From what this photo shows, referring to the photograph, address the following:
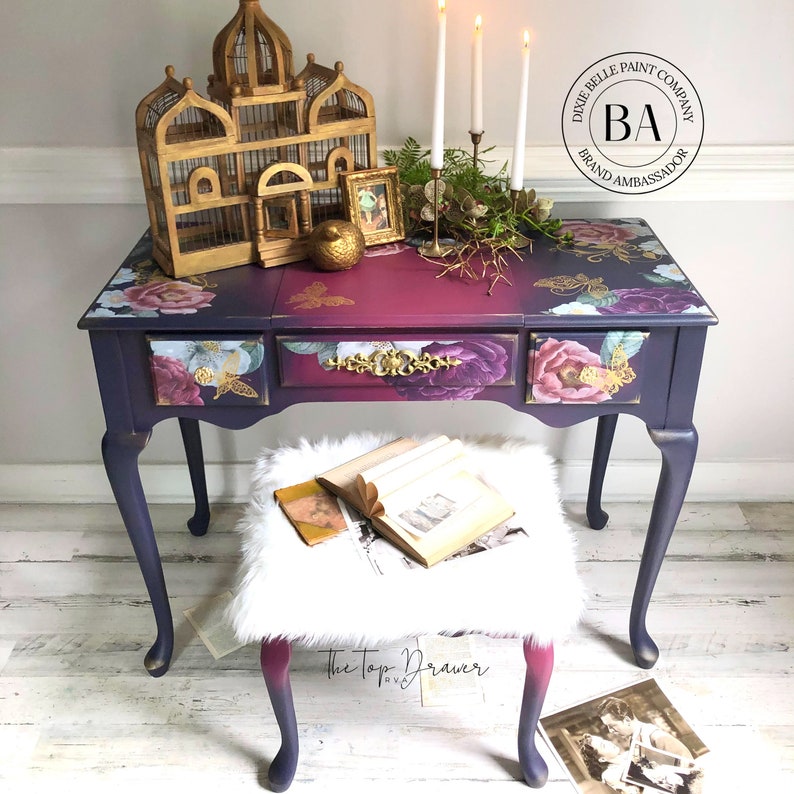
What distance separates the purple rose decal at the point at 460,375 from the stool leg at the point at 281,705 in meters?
0.44

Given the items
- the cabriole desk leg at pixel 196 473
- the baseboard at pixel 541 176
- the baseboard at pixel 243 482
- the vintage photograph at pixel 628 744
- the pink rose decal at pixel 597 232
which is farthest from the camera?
the baseboard at pixel 243 482

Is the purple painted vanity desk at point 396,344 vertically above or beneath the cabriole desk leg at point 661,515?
above

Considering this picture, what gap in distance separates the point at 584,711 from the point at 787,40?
131 cm

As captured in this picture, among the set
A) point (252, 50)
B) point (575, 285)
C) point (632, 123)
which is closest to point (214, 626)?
point (575, 285)

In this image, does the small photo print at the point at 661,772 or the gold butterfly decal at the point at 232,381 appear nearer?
the gold butterfly decal at the point at 232,381

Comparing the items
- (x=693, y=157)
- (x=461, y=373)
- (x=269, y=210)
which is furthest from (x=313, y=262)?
(x=693, y=157)

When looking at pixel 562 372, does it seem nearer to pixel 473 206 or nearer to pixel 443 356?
pixel 443 356

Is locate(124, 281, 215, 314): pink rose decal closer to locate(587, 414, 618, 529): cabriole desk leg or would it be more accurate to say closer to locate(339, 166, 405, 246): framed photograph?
locate(339, 166, 405, 246): framed photograph

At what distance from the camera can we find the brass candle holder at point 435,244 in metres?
1.42

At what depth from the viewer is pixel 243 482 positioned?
2084 millimetres

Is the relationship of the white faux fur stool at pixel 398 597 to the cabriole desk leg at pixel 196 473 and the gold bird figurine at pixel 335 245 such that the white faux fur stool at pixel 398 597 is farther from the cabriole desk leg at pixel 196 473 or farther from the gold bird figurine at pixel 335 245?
the cabriole desk leg at pixel 196 473

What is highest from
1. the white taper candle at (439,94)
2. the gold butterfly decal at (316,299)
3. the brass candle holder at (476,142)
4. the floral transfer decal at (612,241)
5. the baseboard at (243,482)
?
the white taper candle at (439,94)

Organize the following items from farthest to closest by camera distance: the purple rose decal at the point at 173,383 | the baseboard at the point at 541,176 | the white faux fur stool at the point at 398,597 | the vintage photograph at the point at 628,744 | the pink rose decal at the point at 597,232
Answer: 1. the baseboard at the point at 541,176
2. the pink rose decal at the point at 597,232
3. the vintage photograph at the point at 628,744
4. the purple rose decal at the point at 173,383
5. the white faux fur stool at the point at 398,597

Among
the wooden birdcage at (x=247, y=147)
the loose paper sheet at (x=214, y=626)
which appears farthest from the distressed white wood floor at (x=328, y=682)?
the wooden birdcage at (x=247, y=147)
